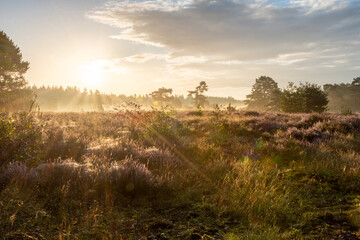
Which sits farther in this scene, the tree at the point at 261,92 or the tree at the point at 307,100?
the tree at the point at 261,92

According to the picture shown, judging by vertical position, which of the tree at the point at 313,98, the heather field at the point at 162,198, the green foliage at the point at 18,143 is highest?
the tree at the point at 313,98

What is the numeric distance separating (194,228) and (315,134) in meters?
8.63

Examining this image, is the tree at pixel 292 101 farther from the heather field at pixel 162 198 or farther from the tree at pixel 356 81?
the tree at pixel 356 81

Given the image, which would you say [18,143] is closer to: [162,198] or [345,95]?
[162,198]

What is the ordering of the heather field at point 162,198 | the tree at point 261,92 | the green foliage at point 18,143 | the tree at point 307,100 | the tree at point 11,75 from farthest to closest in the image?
the tree at point 261,92 → the tree at point 11,75 → the tree at point 307,100 → the green foliage at point 18,143 → the heather field at point 162,198

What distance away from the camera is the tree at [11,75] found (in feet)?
106

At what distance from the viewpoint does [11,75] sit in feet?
111

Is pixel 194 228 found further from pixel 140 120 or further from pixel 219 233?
pixel 140 120

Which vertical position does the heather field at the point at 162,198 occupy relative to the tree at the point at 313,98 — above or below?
below

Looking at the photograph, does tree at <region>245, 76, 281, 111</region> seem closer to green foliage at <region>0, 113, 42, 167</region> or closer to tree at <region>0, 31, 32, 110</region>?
tree at <region>0, 31, 32, 110</region>

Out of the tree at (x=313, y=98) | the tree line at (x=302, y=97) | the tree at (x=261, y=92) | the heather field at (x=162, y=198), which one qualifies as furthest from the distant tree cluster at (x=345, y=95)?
the heather field at (x=162, y=198)

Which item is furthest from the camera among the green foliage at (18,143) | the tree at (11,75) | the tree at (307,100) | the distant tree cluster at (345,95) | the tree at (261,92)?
the distant tree cluster at (345,95)

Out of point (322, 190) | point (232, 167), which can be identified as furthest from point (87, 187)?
point (322, 190)

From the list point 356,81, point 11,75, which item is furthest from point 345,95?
point 11,75
